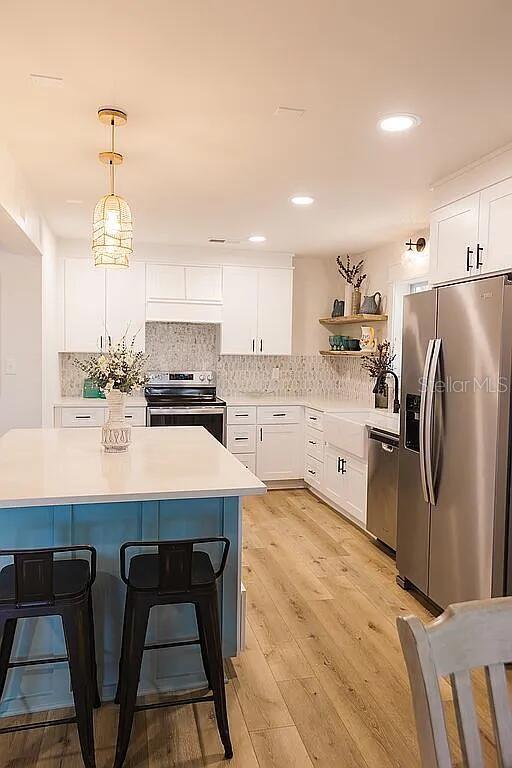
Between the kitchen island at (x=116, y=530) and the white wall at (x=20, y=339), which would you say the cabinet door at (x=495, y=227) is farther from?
the white wall at (x=20, y=339)

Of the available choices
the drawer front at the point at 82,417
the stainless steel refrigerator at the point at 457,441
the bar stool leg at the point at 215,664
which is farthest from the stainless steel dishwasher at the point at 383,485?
the drawer front at the point at 82,417

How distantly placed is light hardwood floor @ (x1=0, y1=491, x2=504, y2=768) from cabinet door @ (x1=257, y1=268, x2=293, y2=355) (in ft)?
8.96

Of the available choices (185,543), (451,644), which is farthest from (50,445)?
(451,644)

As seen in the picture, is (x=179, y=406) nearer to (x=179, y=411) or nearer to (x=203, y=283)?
(x=179, y=411)

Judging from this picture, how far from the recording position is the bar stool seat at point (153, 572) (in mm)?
2090

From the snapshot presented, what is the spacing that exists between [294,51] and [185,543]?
172 centimetres

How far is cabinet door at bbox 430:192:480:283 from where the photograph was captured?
3176mm

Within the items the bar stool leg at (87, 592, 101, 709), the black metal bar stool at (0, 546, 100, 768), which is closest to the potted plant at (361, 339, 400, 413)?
the bar stool leg at (87, 592, 101, 709)

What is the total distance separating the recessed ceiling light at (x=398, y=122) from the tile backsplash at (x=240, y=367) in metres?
3.45

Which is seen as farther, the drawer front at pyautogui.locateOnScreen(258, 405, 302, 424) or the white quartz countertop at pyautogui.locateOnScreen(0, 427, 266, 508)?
the drawer front at pyautogui.locateOnScreen(258, 405, 302, 424)

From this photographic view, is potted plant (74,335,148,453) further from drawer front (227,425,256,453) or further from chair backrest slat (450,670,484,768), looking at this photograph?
drawer front (227,425,256,453)

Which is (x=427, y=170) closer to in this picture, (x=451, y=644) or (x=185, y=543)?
(x=185, y=543)

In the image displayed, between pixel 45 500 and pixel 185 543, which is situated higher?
pixel 45 500

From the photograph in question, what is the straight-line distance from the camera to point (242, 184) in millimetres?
3715
